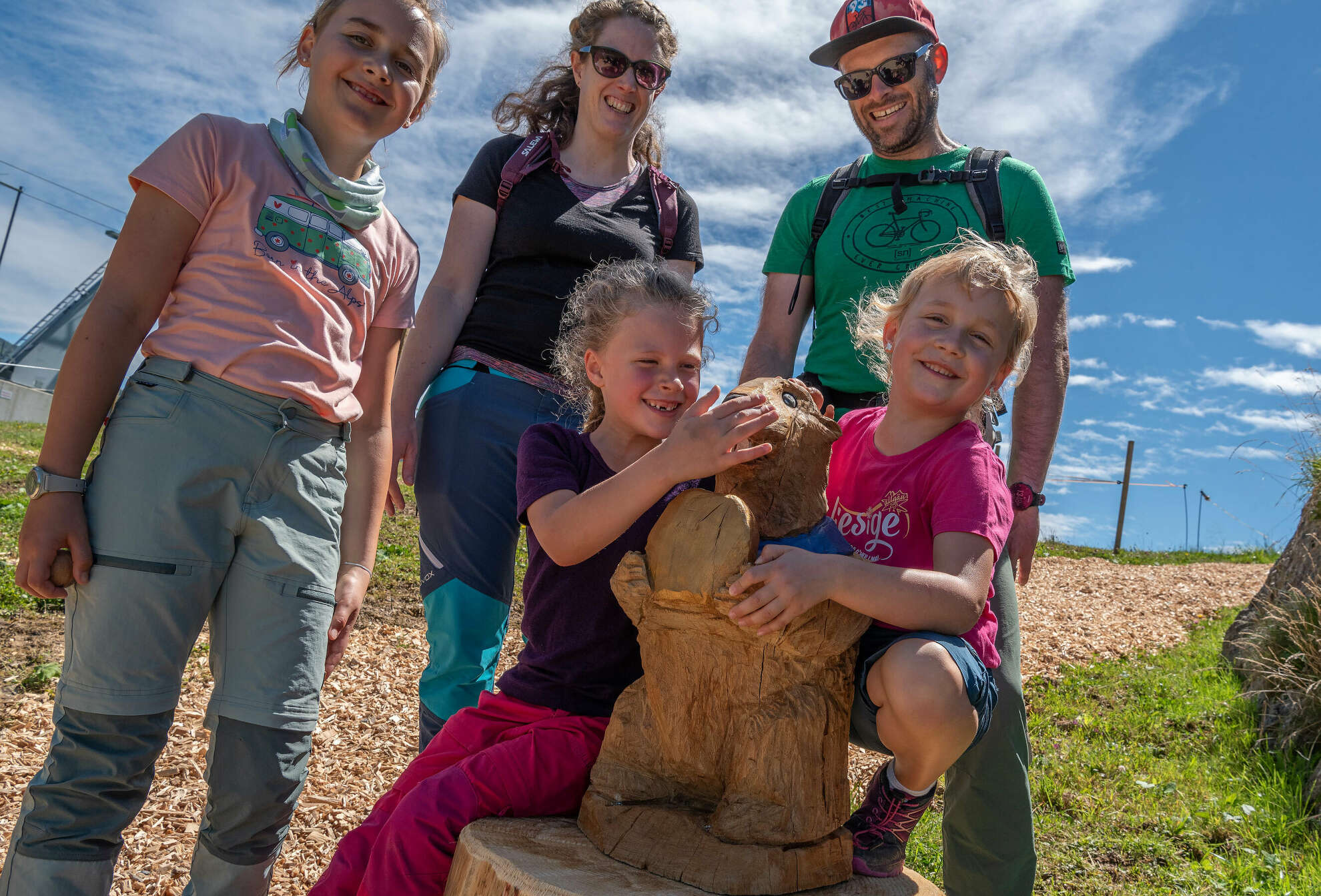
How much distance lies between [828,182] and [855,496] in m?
1.45

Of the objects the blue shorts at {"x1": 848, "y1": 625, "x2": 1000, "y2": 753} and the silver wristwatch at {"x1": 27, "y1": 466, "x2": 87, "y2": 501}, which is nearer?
the blue shorts at {"x1": 848, "y1": 625, "x2": 1000, "y2": 753}

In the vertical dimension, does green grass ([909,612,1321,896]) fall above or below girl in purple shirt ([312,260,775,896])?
below

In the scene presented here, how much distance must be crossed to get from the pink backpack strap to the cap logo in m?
0.84

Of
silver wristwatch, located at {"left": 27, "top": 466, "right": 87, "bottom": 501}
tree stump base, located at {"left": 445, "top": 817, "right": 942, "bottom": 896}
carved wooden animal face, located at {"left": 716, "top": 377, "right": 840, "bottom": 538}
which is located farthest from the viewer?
silver wristwatch, located at {"left": 27, "top": 466, "right": 87, "bottom": 501}

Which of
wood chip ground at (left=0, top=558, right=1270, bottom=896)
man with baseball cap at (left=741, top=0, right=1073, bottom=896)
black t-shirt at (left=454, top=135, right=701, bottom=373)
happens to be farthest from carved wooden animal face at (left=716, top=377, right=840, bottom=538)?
wood chip ground at (left=0, top=558, right=1270, bottom=896)

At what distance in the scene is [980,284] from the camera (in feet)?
7.17

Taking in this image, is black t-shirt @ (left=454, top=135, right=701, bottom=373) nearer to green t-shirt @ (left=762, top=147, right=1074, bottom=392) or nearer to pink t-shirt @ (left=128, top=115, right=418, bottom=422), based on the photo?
pink t-shirt @ (left=128, top=115, right=418, bottom=422)

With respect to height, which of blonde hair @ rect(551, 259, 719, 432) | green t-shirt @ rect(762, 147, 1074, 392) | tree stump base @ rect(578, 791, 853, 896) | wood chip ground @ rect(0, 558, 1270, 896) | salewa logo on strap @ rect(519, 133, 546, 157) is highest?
salewa logo on strap @ rect(519, 133, 546, 157)

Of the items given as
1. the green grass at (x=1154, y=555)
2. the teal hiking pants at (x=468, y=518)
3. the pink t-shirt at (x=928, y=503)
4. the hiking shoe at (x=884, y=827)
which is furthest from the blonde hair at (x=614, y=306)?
the green grass at (x=1154, y=555)

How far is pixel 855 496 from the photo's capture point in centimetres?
227

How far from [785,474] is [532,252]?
4.93 feet

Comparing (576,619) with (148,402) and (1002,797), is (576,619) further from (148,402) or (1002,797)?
(1002,797)

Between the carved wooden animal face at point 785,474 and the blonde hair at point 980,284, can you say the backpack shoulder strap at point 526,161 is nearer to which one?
the blonde hair at point 980,284

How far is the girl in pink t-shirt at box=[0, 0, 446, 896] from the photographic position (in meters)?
2.07
